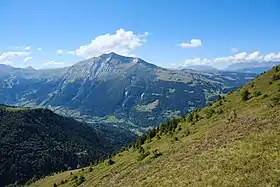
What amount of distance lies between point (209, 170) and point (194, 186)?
2.81 metres

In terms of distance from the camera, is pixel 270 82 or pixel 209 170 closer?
pixel 209 170

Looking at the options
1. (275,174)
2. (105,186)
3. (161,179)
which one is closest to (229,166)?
(275,174)

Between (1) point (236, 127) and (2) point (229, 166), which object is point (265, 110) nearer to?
(1) point (236, 127)

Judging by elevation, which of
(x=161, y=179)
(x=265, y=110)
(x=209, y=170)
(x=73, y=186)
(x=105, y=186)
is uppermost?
(x=265, y=110)

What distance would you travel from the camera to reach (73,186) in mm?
80875

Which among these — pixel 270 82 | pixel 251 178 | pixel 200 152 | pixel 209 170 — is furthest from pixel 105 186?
pixel 270 82

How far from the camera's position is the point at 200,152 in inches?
1620

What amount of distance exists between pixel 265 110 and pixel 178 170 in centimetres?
1845

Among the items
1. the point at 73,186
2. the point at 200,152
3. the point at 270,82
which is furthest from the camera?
the point at 73,186

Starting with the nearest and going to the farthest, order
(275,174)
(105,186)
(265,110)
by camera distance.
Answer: (275,174)
(265,110)
(105,186)

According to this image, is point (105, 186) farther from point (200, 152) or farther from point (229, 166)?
point (229, 166)

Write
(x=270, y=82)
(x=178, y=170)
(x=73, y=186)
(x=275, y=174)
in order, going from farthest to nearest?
1. (x=73, y=186)
2. (x=270, y=82)
3. (x=178, y=170)
4. (x=275, y=174)

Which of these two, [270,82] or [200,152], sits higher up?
[270,82]

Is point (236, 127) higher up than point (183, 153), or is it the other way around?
point (236, 127)
